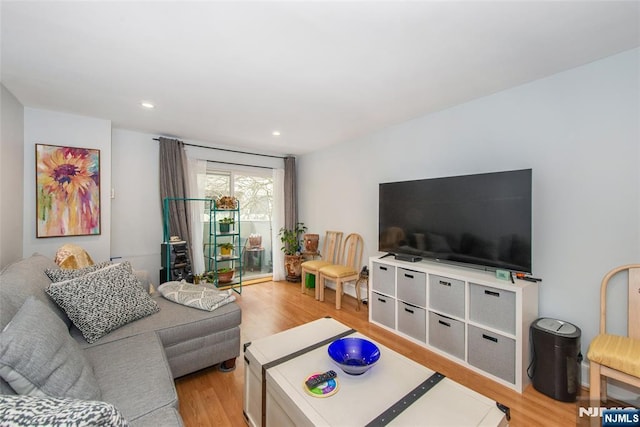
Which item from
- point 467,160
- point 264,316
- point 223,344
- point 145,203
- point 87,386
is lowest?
point 264,316

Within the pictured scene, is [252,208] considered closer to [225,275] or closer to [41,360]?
[225,275]

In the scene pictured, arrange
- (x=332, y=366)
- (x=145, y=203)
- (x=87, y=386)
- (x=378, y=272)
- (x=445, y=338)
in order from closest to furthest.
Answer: (x=87, y=386)
(x=332, y=366)
(x=445, y=338)
(x=378, y=272)
(x=145, y=203)

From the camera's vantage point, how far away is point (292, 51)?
1.72 meters

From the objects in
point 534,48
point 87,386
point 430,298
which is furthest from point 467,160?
point 87,386

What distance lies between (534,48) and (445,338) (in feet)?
7.46

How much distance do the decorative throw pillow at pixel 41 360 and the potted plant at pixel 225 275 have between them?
2.88 m

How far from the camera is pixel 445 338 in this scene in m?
2.32

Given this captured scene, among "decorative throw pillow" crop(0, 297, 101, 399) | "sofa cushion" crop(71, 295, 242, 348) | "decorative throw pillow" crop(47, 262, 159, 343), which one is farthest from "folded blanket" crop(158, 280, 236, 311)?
"decorative throw pillow" crop(0, 297, 101, 399)

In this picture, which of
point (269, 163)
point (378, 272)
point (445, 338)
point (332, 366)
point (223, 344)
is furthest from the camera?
point (269, 163)

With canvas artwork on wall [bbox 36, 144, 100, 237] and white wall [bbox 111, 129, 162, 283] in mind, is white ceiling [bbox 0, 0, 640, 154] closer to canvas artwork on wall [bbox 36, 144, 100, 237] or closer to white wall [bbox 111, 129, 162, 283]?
canvas artwork on wall [bbox 36, 144, 100, 237]

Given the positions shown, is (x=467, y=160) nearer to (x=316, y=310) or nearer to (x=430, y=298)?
(x=430, y=298)

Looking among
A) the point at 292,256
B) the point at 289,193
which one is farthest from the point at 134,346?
the point at 289,193

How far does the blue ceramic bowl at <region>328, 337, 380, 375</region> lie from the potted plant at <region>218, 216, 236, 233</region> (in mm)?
2908

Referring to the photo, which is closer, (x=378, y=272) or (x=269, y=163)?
(x=378, y=272)
